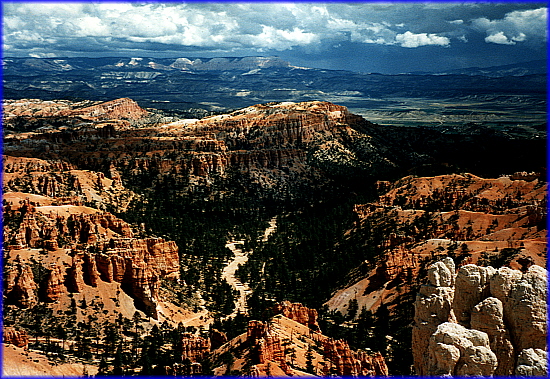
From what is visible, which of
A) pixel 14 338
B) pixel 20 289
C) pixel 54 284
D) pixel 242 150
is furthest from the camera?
pixel 242 150

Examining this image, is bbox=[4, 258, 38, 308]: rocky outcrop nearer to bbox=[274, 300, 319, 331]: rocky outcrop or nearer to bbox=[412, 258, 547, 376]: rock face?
bbox=[274, 300, 319, 331]: rocky outcrop

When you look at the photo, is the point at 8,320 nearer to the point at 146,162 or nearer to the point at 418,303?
the point at 418,303

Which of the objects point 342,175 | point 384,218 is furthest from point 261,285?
point 342,175

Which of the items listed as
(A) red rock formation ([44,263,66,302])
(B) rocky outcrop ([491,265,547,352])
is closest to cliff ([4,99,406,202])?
(A) red rock formation ([44,263,66,302])

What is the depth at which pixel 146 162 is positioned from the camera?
385 feet

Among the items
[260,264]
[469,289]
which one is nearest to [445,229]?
[260,264]

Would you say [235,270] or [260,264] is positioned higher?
[260,264]

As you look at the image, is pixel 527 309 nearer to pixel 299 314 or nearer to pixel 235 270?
pixel 299 314

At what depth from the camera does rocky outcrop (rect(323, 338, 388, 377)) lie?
111ft

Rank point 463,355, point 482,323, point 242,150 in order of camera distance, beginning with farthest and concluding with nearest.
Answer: point 242,150 < point 482,323 < point 463,355

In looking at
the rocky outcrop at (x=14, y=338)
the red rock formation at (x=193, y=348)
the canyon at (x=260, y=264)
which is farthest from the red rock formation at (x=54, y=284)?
the red rock formation at (x=193, y=348)

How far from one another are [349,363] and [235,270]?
41416 mm

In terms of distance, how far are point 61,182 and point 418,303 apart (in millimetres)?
75826

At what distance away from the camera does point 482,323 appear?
64.5 ft
